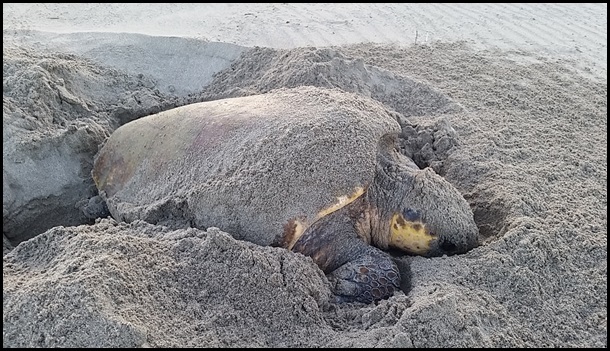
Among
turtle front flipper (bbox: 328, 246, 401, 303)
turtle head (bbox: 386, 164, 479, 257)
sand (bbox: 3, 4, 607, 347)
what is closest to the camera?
sand (bbox: 3, 4, 607, 347)

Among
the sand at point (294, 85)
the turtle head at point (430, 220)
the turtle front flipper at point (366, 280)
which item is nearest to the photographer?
the sand at point (294, 85)

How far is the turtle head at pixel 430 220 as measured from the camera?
236 cm

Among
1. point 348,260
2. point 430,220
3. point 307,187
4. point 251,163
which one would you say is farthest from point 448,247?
point 251,163

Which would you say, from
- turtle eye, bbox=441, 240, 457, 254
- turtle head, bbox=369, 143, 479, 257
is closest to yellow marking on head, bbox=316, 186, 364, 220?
turtle head, bbox=369, 143, 479, 257

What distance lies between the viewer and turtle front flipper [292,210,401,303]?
2166 millimetres

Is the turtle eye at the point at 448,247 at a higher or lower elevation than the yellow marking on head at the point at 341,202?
lower

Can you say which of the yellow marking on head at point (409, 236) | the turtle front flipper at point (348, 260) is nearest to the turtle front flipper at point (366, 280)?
the turtle front flipper at point (348, 260)


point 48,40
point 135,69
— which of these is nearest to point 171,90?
point 135,69

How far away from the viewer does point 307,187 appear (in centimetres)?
223

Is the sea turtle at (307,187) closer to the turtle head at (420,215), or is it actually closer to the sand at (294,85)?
the turtle head at (420,215)

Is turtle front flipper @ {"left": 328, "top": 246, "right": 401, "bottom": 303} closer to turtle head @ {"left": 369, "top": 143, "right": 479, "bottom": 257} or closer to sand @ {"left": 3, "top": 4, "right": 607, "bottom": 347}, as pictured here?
sand @ {"left": 3, "top": 4, "right": 607, "bottom": 347}

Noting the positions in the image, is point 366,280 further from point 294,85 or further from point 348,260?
point 294,85

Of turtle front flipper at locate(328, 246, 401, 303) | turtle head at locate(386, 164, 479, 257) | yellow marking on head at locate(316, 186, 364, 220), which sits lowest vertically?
turtle front flipper at locate(328, 246, 401, 303)

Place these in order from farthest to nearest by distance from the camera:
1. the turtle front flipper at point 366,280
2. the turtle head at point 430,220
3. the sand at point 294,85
Answer: 1. the turtle head at point 430,220
2. the turtle front flipper at point 366,280
3. the sand at point 294,85
